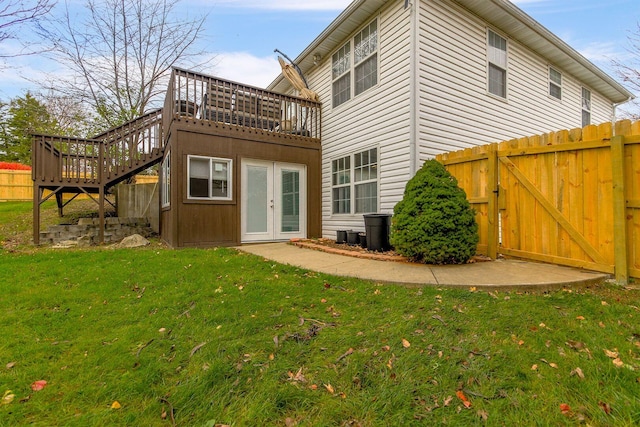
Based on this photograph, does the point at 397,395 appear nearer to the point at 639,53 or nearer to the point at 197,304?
the point at 197,304

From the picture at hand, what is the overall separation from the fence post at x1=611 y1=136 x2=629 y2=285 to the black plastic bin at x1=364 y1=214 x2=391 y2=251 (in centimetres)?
321

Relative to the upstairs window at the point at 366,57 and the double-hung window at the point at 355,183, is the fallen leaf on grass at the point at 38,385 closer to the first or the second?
the double-hung window at the point at 355,183

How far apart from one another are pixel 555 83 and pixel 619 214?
7.45m

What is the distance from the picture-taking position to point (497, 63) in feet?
23.9

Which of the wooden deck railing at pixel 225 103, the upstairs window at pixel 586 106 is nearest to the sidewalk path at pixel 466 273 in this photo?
the wooden deck railing at pixel 225 103

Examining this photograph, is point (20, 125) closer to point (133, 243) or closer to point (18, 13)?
point (18, 13)

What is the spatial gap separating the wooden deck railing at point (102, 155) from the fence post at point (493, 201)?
787 centimetres

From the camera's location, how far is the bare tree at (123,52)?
1187 centimetres

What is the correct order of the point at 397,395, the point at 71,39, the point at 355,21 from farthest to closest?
the point at 71,39
the point at 355,21
the point at 397,395

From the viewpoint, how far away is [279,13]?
1019 cm

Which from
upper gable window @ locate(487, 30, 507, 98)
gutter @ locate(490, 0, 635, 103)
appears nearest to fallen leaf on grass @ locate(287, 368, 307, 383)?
upper gable window @ locate(487, 30, 507, 98)

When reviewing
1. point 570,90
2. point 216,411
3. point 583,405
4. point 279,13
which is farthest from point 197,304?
point 570,90

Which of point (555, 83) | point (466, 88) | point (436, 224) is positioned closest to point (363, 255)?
point (436, 224)

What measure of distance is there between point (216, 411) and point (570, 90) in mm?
12404
